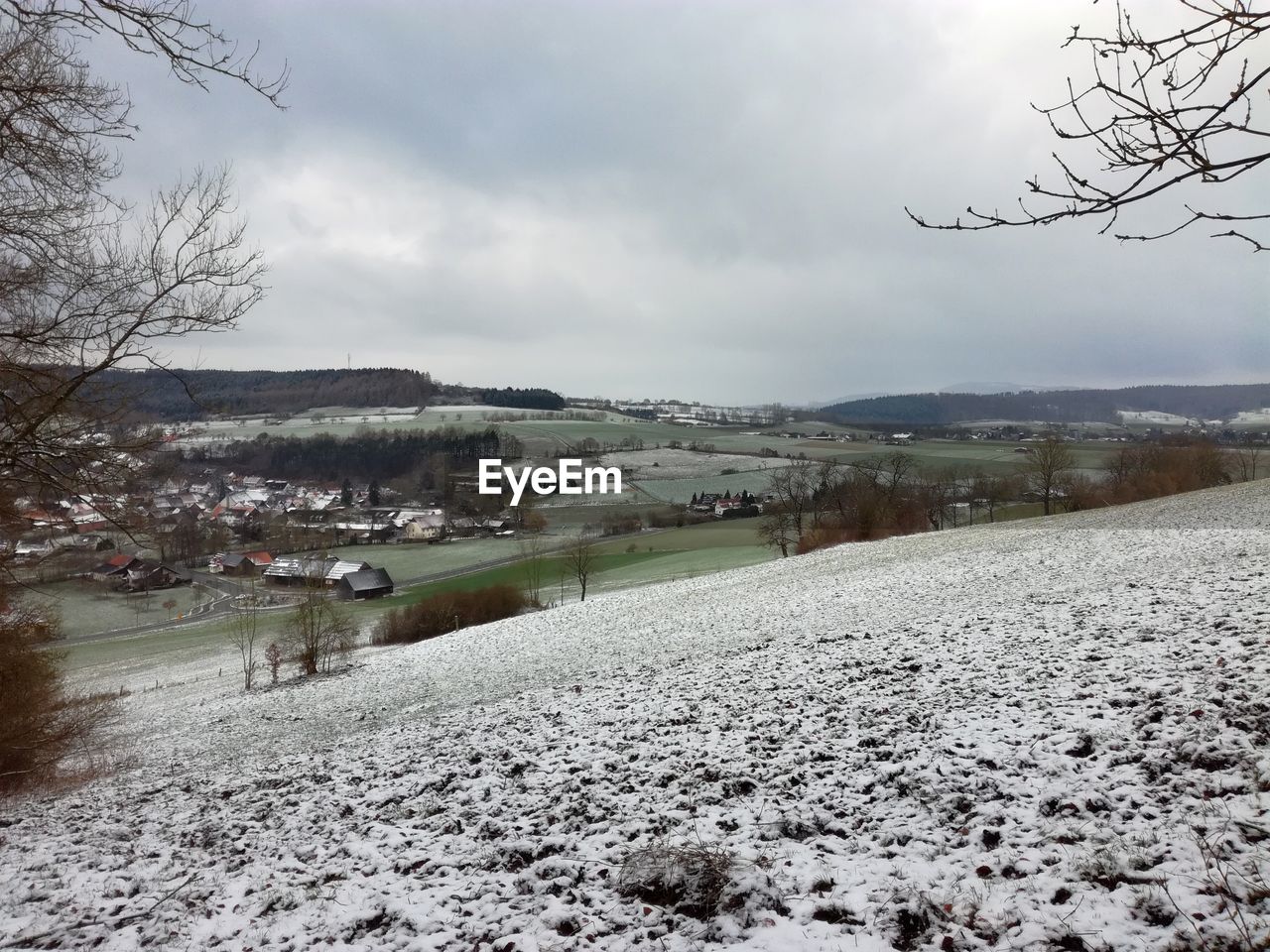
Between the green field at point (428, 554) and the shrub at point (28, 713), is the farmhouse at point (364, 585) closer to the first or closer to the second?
the green field at point (428, 554)

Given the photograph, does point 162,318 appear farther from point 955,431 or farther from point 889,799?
point 955,431

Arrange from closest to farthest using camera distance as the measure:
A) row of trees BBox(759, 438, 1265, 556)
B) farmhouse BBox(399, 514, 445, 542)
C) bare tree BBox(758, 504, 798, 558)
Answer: bare tree BBox(758, 504, 798, 558), row of trees BBox(759, 438, 1265, 556), farmhouse BBox(399, 514, 445, 542)

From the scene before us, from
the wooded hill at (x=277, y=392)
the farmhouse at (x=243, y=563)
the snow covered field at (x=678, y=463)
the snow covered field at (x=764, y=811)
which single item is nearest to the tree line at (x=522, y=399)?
the wooded hill at (x=277, y=392)

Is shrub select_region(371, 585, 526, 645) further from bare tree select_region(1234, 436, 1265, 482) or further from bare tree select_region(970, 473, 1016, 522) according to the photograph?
bare tree select_region(1234, 436, 1265, 482)

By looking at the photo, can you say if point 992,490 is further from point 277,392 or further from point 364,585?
point 277,392

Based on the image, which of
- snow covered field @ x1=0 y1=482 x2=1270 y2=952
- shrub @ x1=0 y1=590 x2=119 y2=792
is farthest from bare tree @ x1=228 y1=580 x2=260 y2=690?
snow covered field @ x1=0 y1=482 x2=1270 y2=952

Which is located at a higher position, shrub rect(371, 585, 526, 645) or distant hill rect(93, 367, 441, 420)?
distant hill rect(93, 367, 441, 420)

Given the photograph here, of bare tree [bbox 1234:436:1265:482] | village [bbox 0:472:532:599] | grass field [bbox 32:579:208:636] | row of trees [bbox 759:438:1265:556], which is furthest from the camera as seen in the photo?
bare tree [bbox 1234:436:1265:482]
